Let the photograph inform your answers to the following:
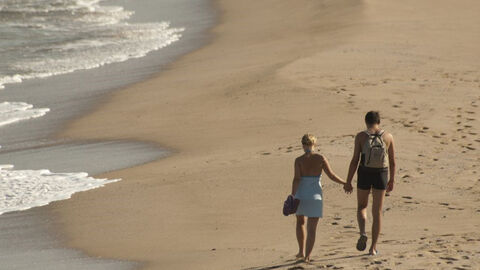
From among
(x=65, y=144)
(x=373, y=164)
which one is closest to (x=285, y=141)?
(x=65, y=144)

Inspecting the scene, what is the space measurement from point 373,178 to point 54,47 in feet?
73.7

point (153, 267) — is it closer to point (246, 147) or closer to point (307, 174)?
point (307, 174)

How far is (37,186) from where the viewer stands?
1525 cm

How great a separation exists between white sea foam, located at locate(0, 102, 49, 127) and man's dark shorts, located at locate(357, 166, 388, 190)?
457 inches

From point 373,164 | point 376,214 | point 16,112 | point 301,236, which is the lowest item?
point 16,112

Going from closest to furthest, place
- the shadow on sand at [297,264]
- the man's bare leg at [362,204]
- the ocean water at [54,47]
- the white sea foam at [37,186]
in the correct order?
1. the shadow on sand at [297,264]
2. the man's bare leg at [362,204]
3. the white sea foam at [37,186]
4. the ocean water at [54,47]

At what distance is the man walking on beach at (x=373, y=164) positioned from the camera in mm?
10047

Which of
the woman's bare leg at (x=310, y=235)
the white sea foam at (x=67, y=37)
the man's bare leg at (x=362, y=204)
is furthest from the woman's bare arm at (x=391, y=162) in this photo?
the white sea foam at (x=67, y=37)

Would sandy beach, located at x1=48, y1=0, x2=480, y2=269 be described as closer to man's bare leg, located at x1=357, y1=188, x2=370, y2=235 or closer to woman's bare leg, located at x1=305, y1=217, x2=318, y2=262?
woman's bare leg, located at x1=305, y1=217, x2=318, y2=262

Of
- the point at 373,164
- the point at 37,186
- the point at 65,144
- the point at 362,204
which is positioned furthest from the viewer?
the point at 65,144

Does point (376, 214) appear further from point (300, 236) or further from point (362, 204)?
point (300, 236)

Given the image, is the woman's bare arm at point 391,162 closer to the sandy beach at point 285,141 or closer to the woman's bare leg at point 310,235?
the sandy beach at point 285,141

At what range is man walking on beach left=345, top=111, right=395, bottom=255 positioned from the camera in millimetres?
10047

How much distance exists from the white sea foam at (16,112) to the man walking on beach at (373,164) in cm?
1159
